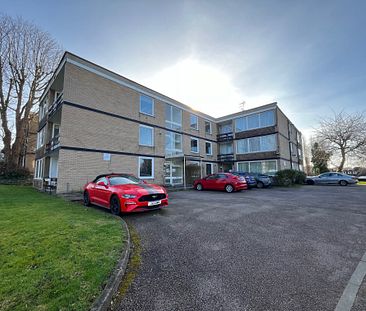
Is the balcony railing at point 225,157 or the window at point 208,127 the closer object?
the balcony railing at point 225,157

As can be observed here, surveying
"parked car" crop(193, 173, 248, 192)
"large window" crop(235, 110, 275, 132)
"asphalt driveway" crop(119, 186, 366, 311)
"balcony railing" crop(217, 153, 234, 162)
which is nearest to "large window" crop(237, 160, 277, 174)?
"balcony railing" crop(217, 153, 234, 162)

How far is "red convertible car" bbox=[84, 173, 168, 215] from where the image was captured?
248 inches

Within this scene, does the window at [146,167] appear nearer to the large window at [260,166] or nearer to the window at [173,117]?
the window at [173,117]

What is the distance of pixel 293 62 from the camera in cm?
1045

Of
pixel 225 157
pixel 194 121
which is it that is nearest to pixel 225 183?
pixel 194 121

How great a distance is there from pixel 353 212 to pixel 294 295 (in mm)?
6597

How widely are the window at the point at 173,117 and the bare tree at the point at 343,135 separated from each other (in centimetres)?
2443

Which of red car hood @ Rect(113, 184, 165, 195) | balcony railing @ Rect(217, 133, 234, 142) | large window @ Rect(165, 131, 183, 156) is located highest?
balcony railing @ Rect(217, 133, 234, 142)

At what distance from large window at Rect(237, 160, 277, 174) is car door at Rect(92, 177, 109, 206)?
63.7 ft

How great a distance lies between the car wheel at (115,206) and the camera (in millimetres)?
6477

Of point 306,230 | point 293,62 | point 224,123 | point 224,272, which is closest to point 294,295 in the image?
point 224,272

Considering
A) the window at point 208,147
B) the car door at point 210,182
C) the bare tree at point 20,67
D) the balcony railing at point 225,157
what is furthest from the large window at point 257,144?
the bare tree at point 20,67

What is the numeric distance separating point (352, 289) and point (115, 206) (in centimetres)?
635

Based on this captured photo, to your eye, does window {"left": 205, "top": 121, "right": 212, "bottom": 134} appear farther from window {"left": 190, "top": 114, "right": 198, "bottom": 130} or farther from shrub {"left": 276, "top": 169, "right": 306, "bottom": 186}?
shrub {"left": 276, "top": 169, "right": 306, "bottom": 186}
